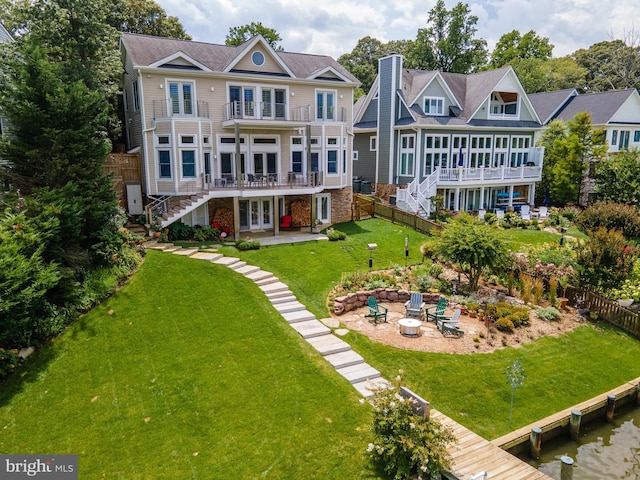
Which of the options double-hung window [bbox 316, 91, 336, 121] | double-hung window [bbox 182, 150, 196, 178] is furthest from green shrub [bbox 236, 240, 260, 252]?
double-hung window [bbox 316, 91, 336, 121]

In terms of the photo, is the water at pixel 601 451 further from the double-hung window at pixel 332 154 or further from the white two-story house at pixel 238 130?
the double-hung window at pixel 332 154

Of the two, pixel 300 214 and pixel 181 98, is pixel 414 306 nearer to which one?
pixel 300 214

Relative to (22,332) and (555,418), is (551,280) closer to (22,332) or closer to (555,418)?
(555,418)

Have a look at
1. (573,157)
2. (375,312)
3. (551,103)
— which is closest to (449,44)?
(551,103)

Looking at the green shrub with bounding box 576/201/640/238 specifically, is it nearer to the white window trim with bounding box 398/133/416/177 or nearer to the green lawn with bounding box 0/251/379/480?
the white window trim with bounding box 398/133/416/177

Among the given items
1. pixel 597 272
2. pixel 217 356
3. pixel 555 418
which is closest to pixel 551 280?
pixel 597 272

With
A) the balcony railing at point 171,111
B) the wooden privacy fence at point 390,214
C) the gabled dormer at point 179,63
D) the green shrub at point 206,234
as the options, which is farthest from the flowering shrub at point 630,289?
the gabled dormer at point 179,63
